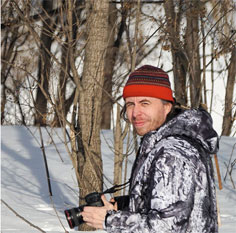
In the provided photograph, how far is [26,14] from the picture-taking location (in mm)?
5984

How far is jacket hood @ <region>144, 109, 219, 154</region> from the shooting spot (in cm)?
227

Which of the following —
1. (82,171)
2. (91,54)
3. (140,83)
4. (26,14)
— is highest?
(26,14)

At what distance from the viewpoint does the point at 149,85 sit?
7.98 ft

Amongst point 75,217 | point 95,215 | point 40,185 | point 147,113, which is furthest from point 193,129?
point 40,185

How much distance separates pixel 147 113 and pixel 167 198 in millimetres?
446

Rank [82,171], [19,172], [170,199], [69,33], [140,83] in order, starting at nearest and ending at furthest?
1. [170,199]
2. [140,83]
3. [69,33]
4. [82,171]
5. [19,172]

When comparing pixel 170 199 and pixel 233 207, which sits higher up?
pixel 170 199

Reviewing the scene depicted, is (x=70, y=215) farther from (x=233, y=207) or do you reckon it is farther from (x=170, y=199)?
(x=233, y=207)

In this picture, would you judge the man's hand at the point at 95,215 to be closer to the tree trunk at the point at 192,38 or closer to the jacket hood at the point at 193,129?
the jacket hood at the point at 193,129

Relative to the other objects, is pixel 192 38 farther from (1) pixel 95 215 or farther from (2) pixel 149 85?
(1) pixel 95 215

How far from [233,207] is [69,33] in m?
3.28

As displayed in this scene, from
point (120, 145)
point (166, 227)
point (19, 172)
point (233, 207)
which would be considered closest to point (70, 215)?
point (166, 227)

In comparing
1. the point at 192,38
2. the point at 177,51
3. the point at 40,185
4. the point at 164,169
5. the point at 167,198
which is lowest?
the point at 40,185

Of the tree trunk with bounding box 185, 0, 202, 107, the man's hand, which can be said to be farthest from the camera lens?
the tree trunk with bounding box 185, 0, 202, 107
